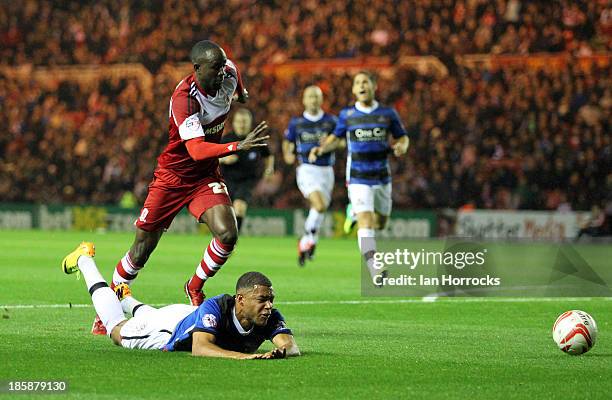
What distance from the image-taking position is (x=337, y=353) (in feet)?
25.8

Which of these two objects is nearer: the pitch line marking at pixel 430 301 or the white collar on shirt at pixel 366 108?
the pitch line marking at pixel 430 301

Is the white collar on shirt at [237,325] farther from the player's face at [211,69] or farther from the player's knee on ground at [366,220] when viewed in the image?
the player's knee on ground at [366,220]

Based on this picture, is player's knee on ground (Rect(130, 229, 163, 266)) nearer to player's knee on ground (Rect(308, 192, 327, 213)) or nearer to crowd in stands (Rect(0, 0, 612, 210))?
player's knee on ground (Rect(308, 192, 327, 213))

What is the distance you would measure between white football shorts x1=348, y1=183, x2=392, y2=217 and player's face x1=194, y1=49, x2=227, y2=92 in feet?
17.2

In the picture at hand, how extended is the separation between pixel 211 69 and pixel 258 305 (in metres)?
2.58

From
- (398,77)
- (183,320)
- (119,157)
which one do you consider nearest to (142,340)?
(183,320)

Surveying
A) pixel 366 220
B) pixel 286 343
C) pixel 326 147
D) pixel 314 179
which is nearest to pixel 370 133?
pixel 326 147

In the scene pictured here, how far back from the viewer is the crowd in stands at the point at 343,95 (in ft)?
83.5

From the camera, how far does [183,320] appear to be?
747 centimetres

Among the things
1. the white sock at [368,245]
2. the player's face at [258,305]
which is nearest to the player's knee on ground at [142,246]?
the player's face at [258,305]

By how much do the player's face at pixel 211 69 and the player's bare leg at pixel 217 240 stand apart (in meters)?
1.03

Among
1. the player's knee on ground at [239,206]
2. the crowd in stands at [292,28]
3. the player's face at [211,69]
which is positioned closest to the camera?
the player's face at [211,69]

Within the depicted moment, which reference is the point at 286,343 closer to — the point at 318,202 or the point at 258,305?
Answer: the point at 258,305

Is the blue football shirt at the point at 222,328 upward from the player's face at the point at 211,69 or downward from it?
downward
